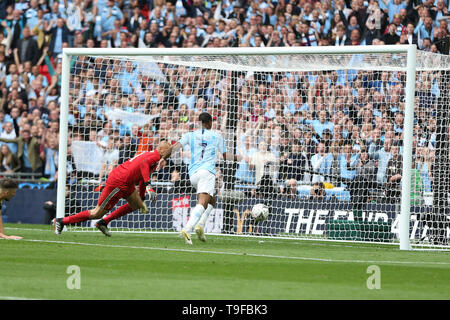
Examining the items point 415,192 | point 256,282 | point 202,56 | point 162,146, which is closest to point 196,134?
point 162,146

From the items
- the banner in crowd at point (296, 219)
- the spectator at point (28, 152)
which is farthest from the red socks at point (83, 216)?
the spectator at point (28, 152)

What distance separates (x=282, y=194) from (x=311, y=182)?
25.5 inches

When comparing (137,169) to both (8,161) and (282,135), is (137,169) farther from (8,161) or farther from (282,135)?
(8,161)

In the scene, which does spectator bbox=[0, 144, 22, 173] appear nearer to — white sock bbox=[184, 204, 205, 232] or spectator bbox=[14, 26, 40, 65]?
spectator bbox=[14, 26, 40, 65]

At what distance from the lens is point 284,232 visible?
63.4ft

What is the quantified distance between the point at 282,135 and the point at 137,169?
4.56 m

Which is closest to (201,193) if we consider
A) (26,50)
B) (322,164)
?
(322,164)

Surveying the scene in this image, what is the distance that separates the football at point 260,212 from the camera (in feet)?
59.7

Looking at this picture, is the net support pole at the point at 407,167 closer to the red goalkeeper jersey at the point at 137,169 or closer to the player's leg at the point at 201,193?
the player's leg at the point at 201,193

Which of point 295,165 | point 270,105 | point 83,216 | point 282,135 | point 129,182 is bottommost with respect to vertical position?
point 83,216

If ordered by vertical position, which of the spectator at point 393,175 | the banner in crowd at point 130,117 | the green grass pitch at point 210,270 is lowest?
the green grass pitch at point 210,270

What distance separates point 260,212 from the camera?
18.2 meters

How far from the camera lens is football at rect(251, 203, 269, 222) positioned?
18188mm

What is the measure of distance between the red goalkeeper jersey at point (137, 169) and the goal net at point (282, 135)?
97.9 inches
